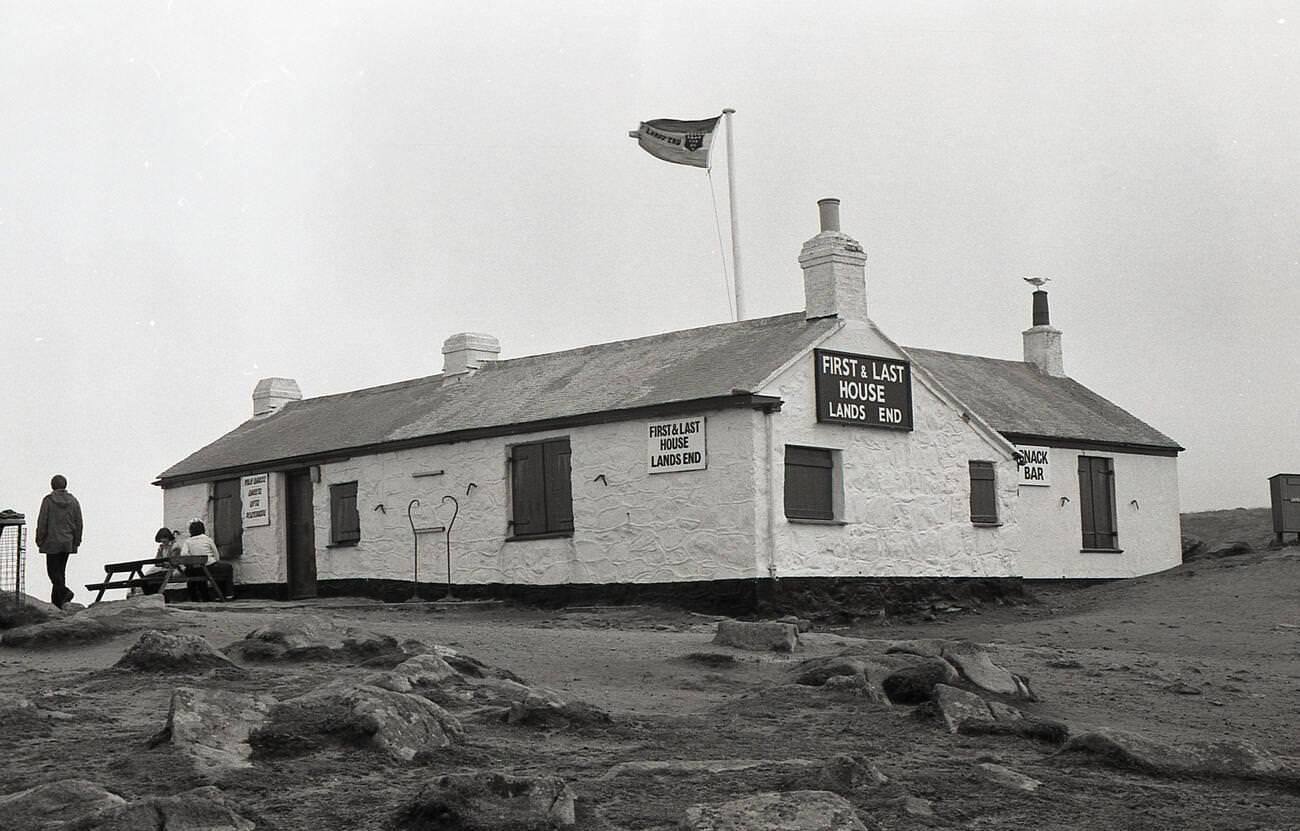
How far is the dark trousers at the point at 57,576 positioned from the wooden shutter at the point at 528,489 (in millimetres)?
6153

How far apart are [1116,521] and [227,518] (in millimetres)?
16505

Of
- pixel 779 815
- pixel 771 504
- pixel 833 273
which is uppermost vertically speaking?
pixel 833 273

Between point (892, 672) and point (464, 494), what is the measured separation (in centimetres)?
1255

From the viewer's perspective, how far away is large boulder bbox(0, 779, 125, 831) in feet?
25.9

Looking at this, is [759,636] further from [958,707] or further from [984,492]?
[984,492]

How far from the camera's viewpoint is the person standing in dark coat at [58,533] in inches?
845

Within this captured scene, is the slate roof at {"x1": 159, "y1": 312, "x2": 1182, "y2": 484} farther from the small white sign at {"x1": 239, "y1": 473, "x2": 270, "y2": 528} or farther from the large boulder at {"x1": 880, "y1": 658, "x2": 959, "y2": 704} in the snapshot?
the large boulder at {"x1": 880, "y1": 658, "x2": 959, "y2": 704}

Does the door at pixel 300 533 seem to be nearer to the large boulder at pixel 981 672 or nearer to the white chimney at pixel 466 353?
the white chimney at pixel 466 353

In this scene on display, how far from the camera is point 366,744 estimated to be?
9453 millimetres

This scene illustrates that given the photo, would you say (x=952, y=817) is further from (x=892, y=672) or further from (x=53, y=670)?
(x=53, y=670)

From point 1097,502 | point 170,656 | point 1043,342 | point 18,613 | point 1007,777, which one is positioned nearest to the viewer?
point 1007,777

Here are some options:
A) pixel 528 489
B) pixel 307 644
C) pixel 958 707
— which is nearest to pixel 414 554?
pixel 528 489

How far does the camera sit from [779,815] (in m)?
8.00

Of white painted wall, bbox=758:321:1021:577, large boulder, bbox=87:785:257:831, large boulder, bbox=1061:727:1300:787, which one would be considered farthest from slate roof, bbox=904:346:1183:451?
large boulder, bbox=87:785:257:831
